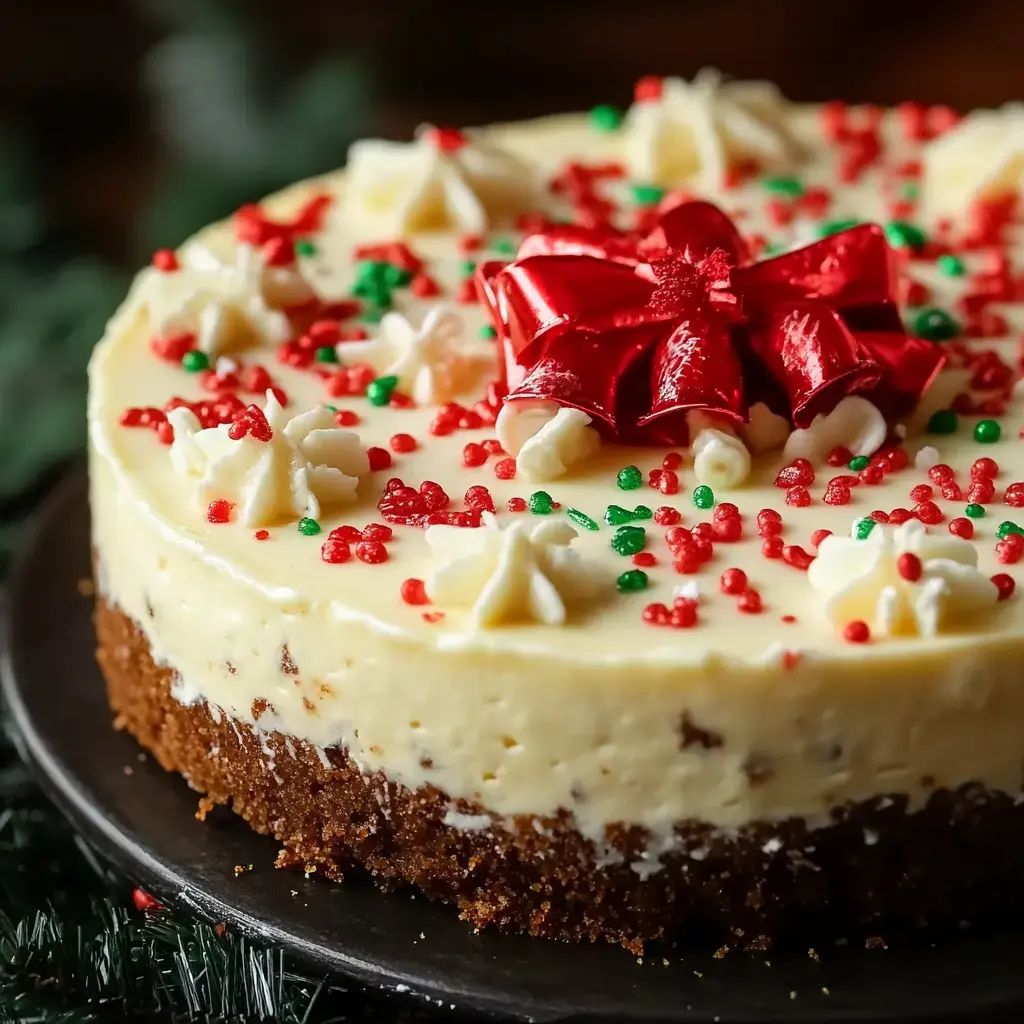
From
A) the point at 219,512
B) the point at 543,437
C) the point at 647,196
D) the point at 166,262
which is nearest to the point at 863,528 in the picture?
the point at 543,437

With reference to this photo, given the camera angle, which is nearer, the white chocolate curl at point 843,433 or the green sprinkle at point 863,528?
the green sprinkle at point 863,528

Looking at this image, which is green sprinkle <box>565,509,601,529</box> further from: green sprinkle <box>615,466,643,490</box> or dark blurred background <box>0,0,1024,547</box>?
dark blurred background <box>0,0,1024,547</box>

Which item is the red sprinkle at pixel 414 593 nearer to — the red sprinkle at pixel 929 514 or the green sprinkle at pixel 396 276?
the red sprinkle at pixel 929 514

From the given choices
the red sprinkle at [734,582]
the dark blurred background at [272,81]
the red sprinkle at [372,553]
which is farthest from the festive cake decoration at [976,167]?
the dark blurred background at [272,81]

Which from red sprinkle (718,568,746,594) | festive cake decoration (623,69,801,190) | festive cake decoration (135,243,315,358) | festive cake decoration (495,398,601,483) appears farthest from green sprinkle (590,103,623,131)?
red sprinkle (718,568,746,594)

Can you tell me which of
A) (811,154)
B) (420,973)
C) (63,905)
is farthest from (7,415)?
(420,973)

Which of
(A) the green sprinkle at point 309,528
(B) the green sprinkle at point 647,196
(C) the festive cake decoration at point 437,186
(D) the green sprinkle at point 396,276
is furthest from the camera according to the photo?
(B) the green sprinkle at point 647,196
